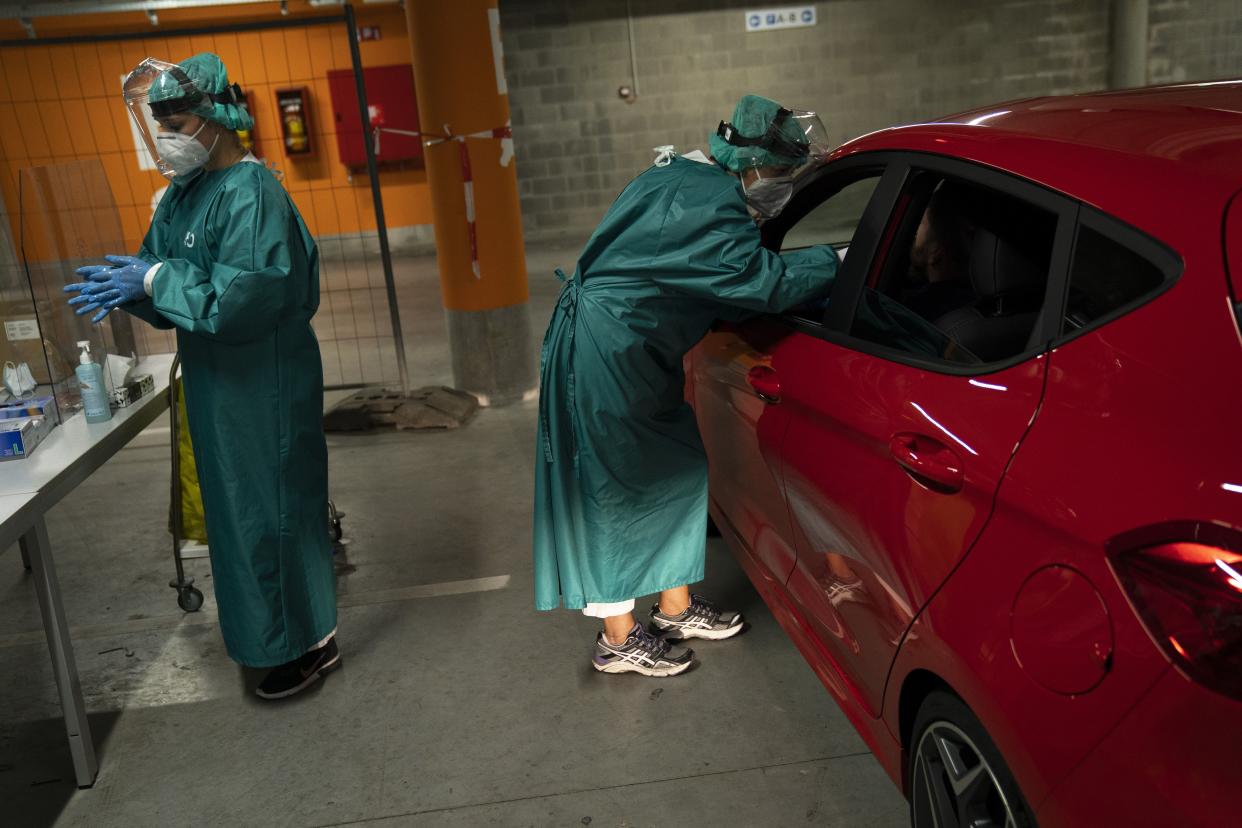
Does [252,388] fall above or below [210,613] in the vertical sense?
above

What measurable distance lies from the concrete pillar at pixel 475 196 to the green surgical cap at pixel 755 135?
3214mm

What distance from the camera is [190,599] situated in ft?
11.6

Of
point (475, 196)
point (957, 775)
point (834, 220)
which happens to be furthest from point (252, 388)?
point (834, 220)

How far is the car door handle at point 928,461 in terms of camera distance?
5.12 ft

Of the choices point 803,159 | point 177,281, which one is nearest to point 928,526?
point 803,159

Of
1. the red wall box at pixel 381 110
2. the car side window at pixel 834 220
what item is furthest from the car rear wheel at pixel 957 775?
the red wall box at pixel 381 110

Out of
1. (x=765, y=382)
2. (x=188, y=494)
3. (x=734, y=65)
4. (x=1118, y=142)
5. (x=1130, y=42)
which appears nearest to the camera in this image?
(x=1118, y=142)

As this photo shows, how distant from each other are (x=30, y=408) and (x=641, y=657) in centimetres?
182

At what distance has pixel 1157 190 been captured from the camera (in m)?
1.41

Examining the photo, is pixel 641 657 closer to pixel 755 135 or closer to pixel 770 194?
pixel 770 194

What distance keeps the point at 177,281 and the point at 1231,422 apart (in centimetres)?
229

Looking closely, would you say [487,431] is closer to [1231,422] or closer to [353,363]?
[353,363]

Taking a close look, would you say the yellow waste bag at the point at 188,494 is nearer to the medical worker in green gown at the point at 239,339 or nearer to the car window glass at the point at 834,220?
the medical worker in green gown at the point at 239,339

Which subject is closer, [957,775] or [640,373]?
[957,775]
